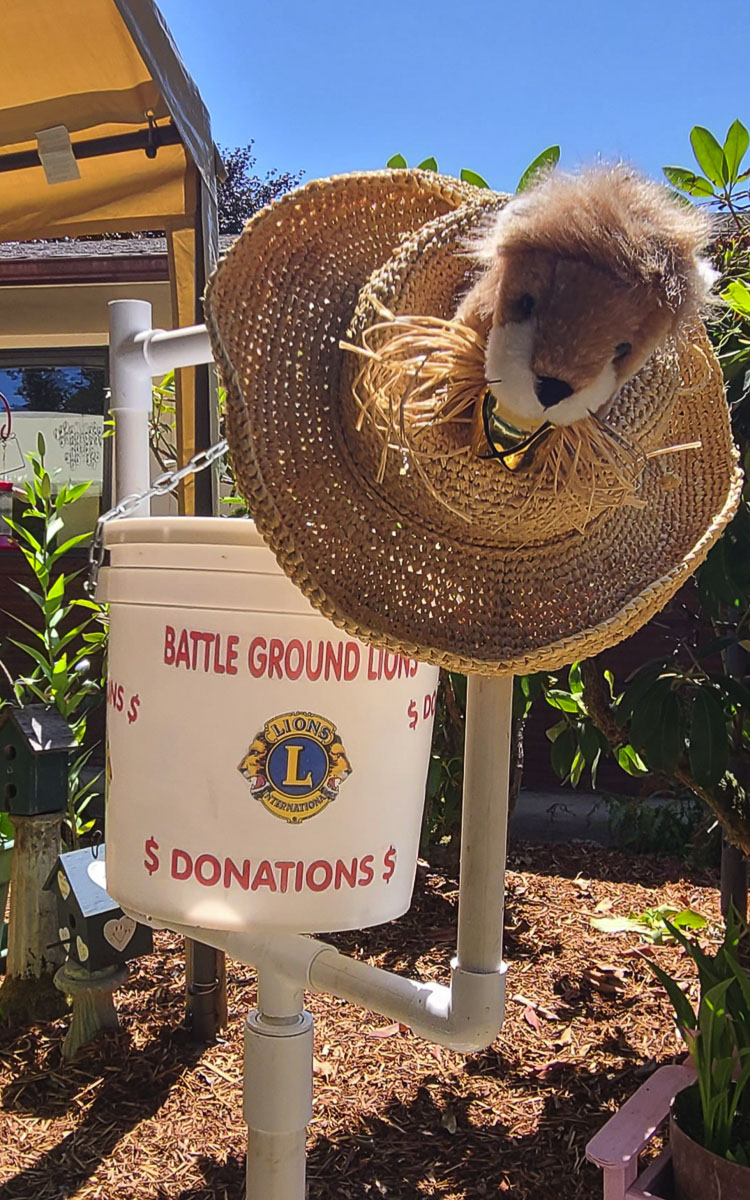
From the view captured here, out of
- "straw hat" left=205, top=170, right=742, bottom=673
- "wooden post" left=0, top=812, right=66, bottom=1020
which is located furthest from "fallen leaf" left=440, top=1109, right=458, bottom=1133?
"straw hat" left=205, top=170, right=742, bottom=673

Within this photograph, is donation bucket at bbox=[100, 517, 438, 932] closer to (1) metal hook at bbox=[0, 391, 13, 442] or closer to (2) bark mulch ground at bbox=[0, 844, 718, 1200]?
(2) bark mulch ground at bbox=[0, 844, 718, 1200]

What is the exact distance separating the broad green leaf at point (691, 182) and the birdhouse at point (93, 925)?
1706 millimetres

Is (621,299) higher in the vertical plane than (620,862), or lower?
higher

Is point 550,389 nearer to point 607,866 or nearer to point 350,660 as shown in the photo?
point 350,660

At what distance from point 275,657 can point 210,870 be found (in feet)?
0.73

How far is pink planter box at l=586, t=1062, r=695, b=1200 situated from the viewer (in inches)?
54.5

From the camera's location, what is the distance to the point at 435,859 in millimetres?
3039

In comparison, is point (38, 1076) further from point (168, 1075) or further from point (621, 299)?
point (621, 299)

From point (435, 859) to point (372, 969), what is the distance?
2.13m

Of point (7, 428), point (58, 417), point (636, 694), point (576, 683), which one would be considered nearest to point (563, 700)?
point (576, 683)

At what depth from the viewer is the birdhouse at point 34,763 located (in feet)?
7.01

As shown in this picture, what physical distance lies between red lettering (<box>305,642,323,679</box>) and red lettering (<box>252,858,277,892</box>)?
0.61 feet

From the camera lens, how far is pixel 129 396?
1291 mm

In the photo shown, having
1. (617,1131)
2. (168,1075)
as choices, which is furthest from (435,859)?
(617,1131)
